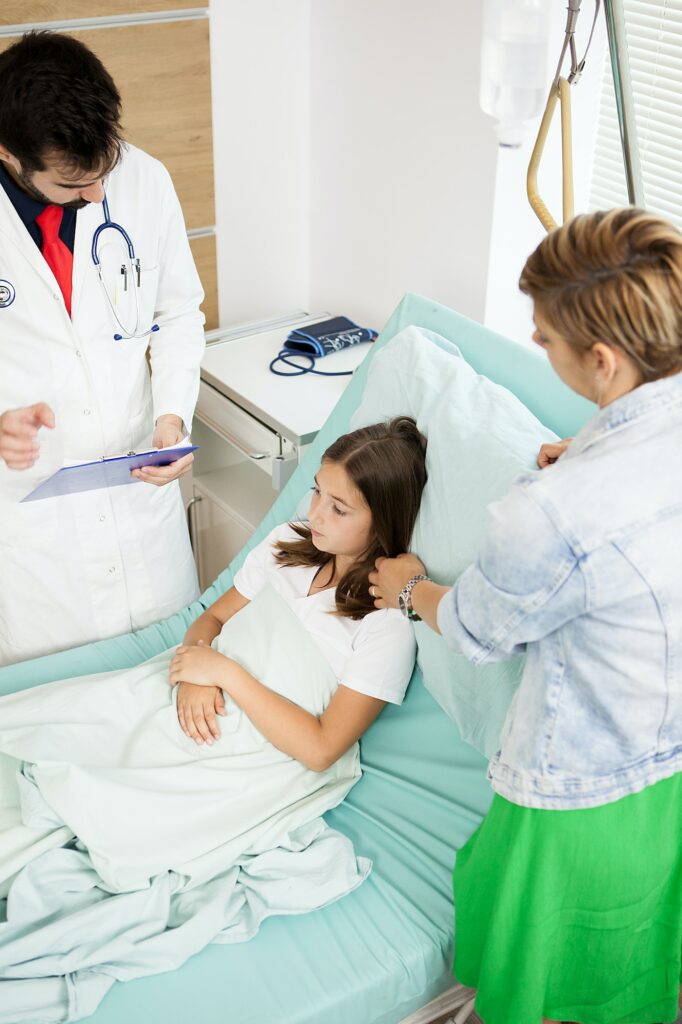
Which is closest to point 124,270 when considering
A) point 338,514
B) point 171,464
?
point 171,464

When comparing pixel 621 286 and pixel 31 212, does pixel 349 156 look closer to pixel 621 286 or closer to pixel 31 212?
pixel 31 212

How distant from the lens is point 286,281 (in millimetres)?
2844

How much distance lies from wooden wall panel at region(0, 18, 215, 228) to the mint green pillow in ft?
3.64

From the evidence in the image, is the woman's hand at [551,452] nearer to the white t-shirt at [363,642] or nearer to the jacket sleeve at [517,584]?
the white t-shirt at [363,642]

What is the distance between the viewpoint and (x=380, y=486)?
61.8 inches

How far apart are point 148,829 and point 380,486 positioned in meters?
0.60

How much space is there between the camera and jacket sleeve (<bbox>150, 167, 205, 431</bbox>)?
6.15ft

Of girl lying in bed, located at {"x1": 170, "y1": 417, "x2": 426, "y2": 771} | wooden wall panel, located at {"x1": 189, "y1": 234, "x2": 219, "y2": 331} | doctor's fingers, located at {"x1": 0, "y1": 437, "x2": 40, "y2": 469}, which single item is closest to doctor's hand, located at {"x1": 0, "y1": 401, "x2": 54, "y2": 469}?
doctor's fingers, located at {"x1": 0, "y1": 437, "x2": 40, "y2": 469}

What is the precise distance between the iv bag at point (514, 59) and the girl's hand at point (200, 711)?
0.92 m

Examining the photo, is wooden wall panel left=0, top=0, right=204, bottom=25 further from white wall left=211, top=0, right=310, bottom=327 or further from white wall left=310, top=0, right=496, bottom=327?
white wall left=310, top=0, right=496, bottom=327

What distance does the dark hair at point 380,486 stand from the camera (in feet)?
5.14

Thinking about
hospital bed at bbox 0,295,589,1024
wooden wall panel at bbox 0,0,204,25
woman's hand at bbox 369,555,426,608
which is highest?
wooden wall panel at bbox 0,0,204,25

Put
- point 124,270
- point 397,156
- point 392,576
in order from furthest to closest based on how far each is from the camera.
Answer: point 397,156 < point 124,270 < point 392,576

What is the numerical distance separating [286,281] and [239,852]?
1.77 meters
